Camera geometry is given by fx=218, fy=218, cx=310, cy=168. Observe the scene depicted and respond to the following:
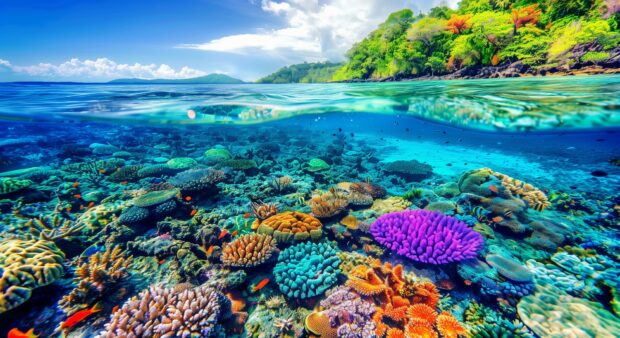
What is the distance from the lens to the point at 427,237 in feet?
16.3

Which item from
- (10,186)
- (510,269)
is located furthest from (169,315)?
(10,186)

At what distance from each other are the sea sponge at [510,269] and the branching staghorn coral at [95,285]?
7.59m

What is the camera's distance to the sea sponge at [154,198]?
651cm

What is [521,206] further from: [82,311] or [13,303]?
[13,303]

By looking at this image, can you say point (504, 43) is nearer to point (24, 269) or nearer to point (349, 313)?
point (349, 313)

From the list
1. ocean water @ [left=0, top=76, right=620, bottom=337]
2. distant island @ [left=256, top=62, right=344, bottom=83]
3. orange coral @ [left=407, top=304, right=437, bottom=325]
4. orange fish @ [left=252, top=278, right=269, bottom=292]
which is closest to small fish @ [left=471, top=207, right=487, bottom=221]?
ocean water @ [left=0, top=76, right=620, bottom=337]

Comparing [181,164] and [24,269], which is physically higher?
[24,269]

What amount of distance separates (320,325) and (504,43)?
2497 cm

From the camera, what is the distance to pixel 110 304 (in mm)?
3963

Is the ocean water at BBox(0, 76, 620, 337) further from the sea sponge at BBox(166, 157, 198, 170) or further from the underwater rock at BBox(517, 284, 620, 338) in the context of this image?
the sea sponge at BBox(166, 157, 198, 170)

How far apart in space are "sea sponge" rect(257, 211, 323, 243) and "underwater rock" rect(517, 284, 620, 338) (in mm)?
4047

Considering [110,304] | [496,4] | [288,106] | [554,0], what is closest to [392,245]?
[110,304]

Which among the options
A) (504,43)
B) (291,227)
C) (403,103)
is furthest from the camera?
(504,43)

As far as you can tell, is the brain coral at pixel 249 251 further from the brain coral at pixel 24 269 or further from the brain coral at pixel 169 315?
the brain coral at pixel 24 269
